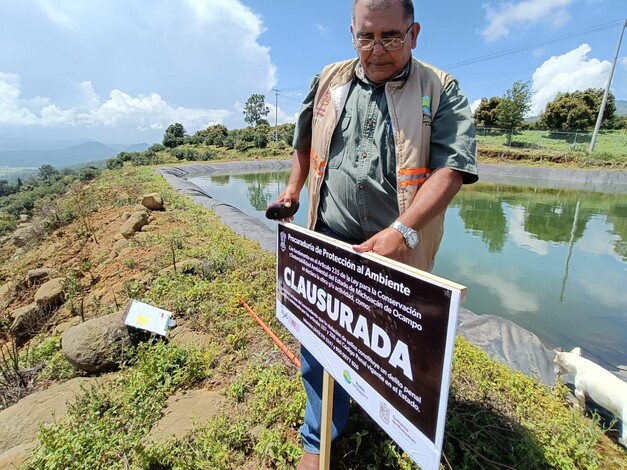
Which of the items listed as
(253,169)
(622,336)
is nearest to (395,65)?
(622,336)

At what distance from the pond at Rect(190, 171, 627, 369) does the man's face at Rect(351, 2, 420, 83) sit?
125 inches

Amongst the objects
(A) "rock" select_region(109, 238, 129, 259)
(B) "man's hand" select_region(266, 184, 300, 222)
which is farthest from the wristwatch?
(A) "rock" select_region(109, 238, 129, 259)

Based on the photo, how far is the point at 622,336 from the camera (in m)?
3.27

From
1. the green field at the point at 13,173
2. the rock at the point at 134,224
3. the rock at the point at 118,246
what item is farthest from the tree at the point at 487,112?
the green field at the point at 13,173

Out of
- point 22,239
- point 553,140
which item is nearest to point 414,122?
point 22,239

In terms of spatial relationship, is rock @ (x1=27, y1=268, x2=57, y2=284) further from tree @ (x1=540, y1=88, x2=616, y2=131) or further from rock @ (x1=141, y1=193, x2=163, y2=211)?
tree @ (x1=540, y1=88, x2=616, y2=131)

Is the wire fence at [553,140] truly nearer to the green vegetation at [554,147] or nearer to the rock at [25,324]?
the green vegetation at [554,147]

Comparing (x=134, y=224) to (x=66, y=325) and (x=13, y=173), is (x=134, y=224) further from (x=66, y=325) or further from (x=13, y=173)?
(x=13, y=173)

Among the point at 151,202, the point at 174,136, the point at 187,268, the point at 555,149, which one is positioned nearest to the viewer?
the point at 187,268

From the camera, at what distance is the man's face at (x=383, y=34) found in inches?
36.4

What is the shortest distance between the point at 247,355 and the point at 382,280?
1.62 m

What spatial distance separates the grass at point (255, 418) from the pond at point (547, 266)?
165 centimetres

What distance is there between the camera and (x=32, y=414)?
70.7 inches

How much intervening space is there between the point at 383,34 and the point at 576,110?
28.7 meters
